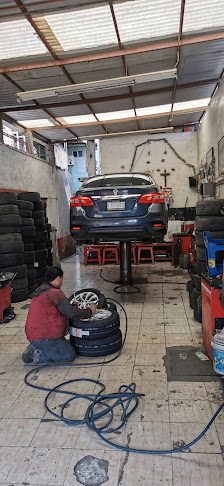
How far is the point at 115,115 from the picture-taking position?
9.94 meters

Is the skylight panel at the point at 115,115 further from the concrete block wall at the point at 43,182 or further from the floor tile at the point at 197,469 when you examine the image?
the floor tile at the point at 197,469

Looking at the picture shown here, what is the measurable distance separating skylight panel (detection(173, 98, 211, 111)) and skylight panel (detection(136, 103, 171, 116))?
8.9 inches

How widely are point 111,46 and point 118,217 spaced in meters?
3.03

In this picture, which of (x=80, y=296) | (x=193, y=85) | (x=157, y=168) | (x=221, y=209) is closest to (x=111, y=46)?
(x=193, y=85)

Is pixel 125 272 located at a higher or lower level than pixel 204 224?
lower

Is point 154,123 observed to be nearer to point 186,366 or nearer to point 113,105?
point 113,105

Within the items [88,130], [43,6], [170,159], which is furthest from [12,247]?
[170,159]

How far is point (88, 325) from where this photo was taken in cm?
346

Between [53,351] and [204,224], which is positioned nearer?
[53,351]

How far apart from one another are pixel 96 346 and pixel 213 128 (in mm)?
6748

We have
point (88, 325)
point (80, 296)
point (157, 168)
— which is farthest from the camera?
point (157, 168)

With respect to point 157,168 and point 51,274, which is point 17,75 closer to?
point 51,274

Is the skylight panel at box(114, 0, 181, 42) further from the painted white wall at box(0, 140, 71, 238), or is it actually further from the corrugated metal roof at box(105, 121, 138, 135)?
the corrugated metal roof at box(105, 121, 138, 135)

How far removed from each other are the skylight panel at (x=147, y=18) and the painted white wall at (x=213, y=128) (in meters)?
2.39
